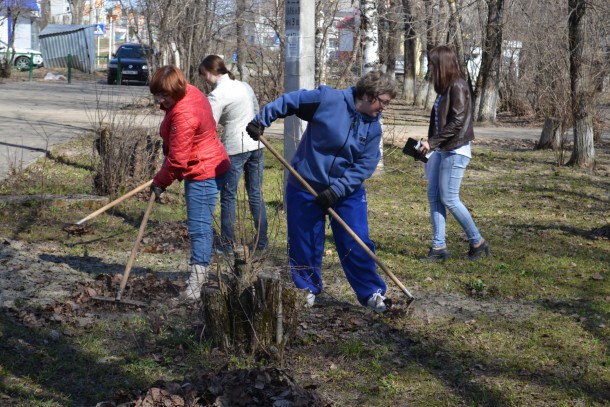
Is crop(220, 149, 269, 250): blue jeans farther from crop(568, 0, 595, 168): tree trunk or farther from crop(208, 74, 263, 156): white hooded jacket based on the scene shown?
crop(568, 0, 595, 168): tree trunk

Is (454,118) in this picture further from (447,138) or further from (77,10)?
(77,10)

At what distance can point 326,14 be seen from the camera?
48.1ft

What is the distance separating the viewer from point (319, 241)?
18.2ft

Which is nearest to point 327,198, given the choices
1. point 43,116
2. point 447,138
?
point 447,138

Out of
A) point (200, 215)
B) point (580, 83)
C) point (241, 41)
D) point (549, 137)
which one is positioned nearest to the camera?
point (200, 215)

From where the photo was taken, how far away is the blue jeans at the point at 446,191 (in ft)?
23.1

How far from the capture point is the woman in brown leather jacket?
6.88 meters

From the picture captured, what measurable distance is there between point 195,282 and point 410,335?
1.51 meters

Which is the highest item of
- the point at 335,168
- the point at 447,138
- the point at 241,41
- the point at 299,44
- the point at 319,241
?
the point at 241,41

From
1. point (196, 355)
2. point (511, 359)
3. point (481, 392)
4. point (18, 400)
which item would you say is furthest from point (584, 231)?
point (18, 400)

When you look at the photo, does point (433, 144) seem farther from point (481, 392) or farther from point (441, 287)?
point (481, 392)

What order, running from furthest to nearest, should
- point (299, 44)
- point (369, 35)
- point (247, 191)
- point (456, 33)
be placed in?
point (456, 33), point (369, 35), point (299, 44), point (247, 191)

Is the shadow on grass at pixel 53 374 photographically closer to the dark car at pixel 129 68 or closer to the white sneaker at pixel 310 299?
the white sneaker at pixel 310 299

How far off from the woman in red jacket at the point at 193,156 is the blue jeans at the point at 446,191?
2023mm
